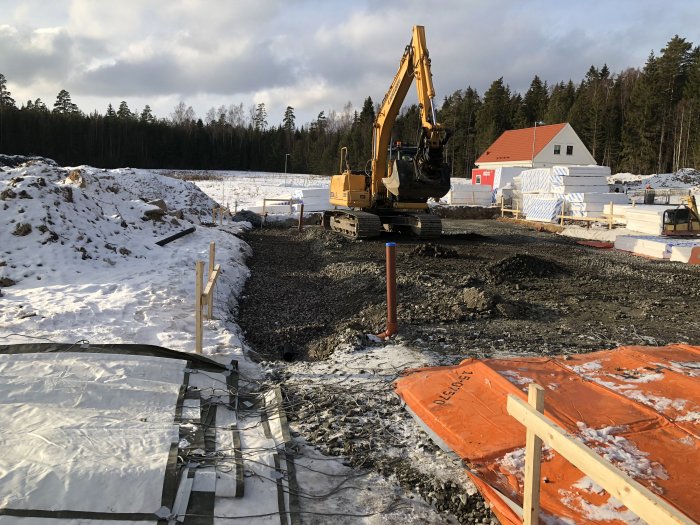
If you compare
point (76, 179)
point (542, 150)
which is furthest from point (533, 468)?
point (542, 150)

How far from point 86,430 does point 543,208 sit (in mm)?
26522

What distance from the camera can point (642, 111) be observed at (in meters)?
56.9

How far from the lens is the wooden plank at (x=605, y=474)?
73.3 inches

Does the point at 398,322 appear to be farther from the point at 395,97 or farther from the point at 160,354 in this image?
the point at 395,97

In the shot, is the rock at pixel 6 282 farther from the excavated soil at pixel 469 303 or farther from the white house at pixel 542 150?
the white house at pixel 542 150

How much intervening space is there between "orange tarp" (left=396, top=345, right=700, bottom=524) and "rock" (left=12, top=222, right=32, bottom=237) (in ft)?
31.4

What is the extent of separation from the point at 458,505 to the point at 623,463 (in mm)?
1125

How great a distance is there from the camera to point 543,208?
88.7 feet

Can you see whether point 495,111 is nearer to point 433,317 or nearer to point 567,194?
point 567,194

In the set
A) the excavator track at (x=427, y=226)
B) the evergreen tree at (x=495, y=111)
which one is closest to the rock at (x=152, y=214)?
the excavator track at (x=427, y=226)

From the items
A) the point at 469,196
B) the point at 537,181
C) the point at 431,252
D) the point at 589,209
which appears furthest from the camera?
the point at 469,196

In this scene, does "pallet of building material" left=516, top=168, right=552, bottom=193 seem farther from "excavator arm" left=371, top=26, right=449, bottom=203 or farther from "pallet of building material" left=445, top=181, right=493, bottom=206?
"excavator arm" left=371, top=26, right=449, bottom=203

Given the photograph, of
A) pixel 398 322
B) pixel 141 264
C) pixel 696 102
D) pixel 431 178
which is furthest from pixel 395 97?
pixel 696 102

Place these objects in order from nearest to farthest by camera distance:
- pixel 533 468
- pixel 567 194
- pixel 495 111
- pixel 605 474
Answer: pixel 605 474, pixel 533 468, pixel 567 194, pixel 495 111
